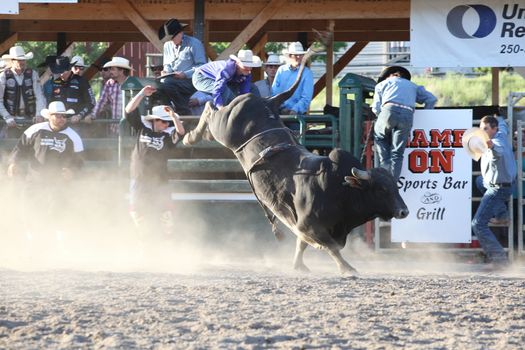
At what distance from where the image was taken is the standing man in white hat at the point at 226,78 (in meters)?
11.2

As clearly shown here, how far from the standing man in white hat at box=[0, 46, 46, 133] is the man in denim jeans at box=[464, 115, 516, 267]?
17.8ft

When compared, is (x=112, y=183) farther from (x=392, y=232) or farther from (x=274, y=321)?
(x=274, y=321)

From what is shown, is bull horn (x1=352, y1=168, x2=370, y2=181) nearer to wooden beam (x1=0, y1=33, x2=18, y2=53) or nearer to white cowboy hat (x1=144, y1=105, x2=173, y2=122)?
white cowboy hat (x1=144, y1=105, x2=173, y2=122)

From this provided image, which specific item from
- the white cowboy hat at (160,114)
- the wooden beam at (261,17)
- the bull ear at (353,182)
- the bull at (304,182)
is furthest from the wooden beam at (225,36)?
the bull ear at (353,182)

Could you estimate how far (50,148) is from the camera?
1168 cm

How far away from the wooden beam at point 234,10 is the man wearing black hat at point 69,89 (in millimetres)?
857

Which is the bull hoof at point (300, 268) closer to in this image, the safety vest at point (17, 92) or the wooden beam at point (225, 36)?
the safety vest at point (17, 92)

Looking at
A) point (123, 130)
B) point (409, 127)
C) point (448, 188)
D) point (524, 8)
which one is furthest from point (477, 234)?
point (123, 130)

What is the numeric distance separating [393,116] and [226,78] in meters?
1.83

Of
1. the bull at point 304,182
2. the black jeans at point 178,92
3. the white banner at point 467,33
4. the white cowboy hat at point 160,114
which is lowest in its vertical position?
the bull at point 304,182

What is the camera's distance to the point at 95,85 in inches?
1176

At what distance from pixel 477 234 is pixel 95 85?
20.2m

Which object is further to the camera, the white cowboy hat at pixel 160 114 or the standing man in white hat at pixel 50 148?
the standing man in white hat at pixel 50 148

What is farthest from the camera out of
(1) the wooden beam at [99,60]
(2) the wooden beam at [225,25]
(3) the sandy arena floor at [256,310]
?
(1) the wooden beam at [99,60]
